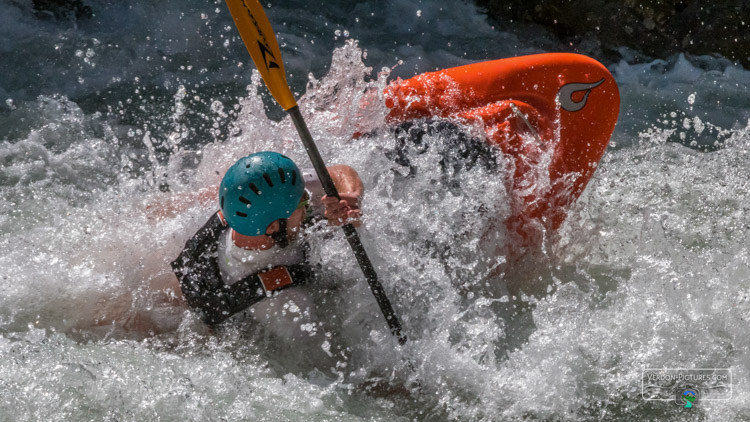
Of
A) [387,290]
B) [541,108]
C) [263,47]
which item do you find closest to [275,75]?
[263,47]

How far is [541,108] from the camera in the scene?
3.30m

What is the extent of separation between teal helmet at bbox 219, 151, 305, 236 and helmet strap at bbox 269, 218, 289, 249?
0.11 meters

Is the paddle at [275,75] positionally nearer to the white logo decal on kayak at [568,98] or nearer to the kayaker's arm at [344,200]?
the kayaker's arm at [344,200]

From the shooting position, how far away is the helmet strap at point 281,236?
2.52 metres

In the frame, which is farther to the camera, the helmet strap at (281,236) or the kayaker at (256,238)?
the helmet strap at (281,236)

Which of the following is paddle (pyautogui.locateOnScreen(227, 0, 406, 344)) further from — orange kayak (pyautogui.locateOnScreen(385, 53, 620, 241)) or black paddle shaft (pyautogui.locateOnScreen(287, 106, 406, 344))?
orange kayak (pyautogui.locateOnScreen(385, 53, 620, 241))

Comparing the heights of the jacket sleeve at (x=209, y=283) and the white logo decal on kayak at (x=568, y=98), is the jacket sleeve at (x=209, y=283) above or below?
below

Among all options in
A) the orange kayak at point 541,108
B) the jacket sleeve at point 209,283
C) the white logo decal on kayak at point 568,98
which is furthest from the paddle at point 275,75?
the white logo decal on kayak at point 568,98

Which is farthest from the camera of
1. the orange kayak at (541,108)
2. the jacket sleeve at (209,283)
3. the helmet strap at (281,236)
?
the orange kayak at (541,108)

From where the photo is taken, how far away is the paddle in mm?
2607

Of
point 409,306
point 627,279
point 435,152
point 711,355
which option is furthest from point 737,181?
point 409,306

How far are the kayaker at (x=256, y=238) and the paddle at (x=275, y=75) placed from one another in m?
0.16

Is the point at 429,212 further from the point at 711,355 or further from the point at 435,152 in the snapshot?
the point at 711,355

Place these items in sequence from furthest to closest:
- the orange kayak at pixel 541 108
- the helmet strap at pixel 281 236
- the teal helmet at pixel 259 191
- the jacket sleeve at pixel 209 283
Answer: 1. the orange kayak at pixel 541 108
2. the jacket sleeve at pixel 209 283
3. the helmet strap at pixel 281 236
4. the teal helmet at pixel 259 191
